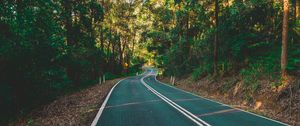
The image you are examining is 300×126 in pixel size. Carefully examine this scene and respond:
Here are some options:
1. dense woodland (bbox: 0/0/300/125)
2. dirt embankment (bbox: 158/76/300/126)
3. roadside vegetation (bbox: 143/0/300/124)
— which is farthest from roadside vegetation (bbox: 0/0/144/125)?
roadside vegetation (bbox: 143/0/300/124)

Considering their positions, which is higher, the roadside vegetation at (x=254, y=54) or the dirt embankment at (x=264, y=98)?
the roadside vegetation at (x=254, y=54)

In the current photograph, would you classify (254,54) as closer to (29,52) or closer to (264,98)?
(264,98)

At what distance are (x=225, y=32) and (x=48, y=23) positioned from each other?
597 inches

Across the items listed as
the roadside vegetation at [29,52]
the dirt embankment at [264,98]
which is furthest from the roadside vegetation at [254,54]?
the roadside vegetation at [29,52]

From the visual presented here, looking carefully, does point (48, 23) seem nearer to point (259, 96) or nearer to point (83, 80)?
point (259, 96)

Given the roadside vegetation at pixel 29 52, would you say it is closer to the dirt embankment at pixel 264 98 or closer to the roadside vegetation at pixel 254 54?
the dirt embankment at pixel 264 98

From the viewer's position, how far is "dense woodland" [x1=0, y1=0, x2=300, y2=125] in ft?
44.6

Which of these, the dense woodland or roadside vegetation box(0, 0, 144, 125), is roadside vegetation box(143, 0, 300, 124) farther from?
roadside vegetation box(0, 0, 144, 125)

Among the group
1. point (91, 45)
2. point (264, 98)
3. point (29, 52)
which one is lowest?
point (264, 98)

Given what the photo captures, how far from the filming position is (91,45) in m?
31.3

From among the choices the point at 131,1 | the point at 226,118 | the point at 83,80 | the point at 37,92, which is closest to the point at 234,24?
the point at 226,118

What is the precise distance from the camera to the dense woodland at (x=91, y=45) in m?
13.6

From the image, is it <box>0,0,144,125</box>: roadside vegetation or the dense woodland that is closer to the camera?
<box>0,0,144,125</box>: roadside vegetation

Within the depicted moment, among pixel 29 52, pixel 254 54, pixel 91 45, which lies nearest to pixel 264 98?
pixel 254 54
